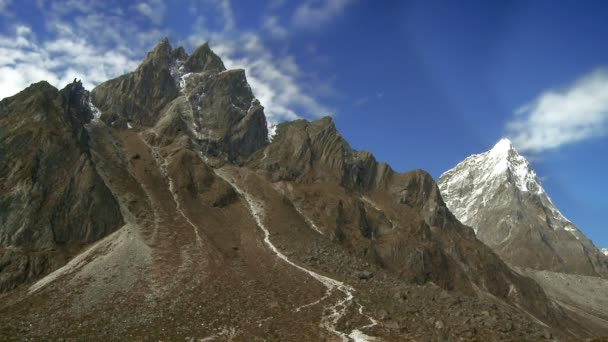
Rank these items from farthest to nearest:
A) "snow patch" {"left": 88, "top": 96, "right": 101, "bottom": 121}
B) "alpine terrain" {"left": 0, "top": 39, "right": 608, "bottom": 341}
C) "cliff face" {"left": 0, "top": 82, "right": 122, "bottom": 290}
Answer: "snow patch" {"left": 88, "top": 96, "right": 101, "bottom": 121}, "cliff face" {"left": 0, "top": 82, "right": 122, "bottom": 290}, "alpine terrain" {"left": 0, "top": 39, "right": 608, "bottom": 341}

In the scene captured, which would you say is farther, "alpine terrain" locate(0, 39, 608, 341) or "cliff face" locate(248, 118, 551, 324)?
"cliff face" locate(248, 118, 551, 324)

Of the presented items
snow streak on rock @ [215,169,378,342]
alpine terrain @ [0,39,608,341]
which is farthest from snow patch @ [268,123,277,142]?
snow streak on rock @ [215,169,378,342]

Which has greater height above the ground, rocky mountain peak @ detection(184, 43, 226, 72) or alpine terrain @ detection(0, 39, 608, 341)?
rocky mountain peak @ detection(184, 43, 226, 72)

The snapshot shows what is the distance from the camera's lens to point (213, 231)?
294 ft

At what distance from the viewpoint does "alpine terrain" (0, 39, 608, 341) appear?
5444cm

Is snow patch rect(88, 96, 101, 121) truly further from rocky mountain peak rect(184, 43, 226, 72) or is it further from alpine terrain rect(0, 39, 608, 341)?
rocky mountain peak rect(184, 43, 226, 72)

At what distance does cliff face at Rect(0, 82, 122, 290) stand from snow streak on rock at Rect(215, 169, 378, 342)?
27168 millimetres

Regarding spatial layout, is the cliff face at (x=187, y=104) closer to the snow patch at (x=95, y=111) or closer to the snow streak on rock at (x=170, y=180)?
the snow patch at (x=95, y=111)

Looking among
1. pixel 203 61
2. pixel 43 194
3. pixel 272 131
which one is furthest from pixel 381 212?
pixel 43 194

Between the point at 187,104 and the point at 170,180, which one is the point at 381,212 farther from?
the point at 187,104

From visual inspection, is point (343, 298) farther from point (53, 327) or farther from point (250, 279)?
point (53, 327)

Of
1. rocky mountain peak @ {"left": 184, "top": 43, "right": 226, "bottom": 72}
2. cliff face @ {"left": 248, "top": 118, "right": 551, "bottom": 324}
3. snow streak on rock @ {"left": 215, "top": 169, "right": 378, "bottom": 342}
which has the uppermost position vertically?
rocky mountain peak @ {"left": 184, "top": 43, "right": 226, "bottom": 72}

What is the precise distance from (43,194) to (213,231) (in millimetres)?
27859

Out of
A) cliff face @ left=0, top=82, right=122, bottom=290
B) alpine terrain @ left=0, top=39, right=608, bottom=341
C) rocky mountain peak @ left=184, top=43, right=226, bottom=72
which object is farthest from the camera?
rocky mountain peak @ left=184, top=43, right=226, bottom=72
